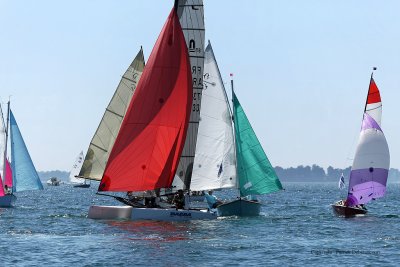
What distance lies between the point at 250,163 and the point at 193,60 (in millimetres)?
10522

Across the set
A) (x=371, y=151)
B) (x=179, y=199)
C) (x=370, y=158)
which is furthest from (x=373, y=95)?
(x=179, y=199)

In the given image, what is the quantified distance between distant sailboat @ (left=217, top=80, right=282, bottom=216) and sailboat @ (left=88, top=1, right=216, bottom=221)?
931 centimetres

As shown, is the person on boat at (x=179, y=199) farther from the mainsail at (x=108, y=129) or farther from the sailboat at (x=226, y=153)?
the mainsail at (x=108, y=129)

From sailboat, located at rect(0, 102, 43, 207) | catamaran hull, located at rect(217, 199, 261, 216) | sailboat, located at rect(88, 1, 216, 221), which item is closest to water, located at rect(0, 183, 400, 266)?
catamaran hull, located at rect(217, 199, 261, 216)

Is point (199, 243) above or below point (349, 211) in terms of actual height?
below

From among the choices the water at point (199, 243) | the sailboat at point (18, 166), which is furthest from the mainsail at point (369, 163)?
the sailboat at point (18, 166)

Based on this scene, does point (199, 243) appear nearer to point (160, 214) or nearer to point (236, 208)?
point (160, 214)

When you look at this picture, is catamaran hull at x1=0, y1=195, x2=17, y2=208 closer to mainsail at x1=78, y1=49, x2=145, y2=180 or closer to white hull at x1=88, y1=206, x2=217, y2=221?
mainsail at x1=78, y1=49, x2=145, y2=180

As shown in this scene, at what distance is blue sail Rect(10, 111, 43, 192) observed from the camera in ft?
276

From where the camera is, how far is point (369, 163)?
6197cm

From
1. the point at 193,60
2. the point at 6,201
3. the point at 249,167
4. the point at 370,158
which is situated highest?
the point at 193,60

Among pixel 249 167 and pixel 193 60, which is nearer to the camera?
pixel 193 60

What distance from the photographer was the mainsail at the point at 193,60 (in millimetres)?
53562

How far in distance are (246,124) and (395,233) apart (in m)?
15.7
